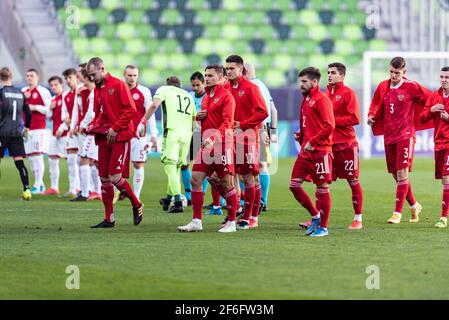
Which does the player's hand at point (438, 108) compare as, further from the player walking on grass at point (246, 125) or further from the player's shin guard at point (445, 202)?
the player walking on grass at point (246, 125)

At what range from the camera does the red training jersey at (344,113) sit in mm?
12422

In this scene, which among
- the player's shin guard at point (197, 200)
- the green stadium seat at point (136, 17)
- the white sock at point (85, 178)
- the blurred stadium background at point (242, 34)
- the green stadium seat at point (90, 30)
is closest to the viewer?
the player's shin guard at point (197, 200)

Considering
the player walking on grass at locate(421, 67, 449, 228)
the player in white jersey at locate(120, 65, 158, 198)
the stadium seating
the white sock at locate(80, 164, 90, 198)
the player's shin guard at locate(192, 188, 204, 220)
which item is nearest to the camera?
the player's shin guard at locate(192, 188, 204, 220)

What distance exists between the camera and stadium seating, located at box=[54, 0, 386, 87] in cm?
3416

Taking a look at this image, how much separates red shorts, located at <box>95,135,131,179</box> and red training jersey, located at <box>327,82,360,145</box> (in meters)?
2.49

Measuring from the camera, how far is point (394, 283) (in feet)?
26.8

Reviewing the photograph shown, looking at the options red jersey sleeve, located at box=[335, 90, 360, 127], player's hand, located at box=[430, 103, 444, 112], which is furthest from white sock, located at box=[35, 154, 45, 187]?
player's hand, located at box=[430, 103, 444, 112]

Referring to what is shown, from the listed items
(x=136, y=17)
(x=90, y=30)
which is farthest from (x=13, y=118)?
(x=136, y=17)

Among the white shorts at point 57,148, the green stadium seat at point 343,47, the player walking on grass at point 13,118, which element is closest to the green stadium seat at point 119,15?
the green stadium seat at point 343,47

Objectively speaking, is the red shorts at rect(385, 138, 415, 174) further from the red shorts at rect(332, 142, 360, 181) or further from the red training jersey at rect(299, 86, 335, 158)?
the red training jersey at rect(299, 86, 335, 158)

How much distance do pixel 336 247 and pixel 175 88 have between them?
534cm

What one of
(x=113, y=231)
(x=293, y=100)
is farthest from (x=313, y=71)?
(x=293, y=100)

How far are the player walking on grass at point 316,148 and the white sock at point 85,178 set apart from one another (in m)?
5.72
